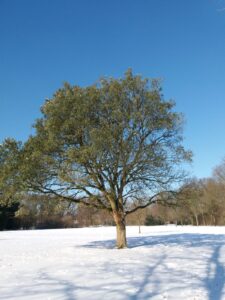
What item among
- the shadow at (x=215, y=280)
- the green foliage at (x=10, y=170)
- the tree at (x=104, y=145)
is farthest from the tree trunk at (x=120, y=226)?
the shadow at (x=215, y=280)

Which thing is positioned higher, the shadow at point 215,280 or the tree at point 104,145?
the tree at point 104,145

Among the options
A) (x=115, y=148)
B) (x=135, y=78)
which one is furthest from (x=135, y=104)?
(x=115, y=148)

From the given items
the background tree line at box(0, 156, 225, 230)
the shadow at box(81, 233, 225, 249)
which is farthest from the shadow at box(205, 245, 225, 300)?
the shadow at box(81, 233, 225, 249)

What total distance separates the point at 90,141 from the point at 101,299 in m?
11.3

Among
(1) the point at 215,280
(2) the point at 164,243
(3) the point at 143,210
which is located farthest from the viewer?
(3) the point at 143,210

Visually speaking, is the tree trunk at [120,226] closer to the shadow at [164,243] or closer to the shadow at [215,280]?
the shadow at [164,243]

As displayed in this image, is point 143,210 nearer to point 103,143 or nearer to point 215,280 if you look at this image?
point 103,143

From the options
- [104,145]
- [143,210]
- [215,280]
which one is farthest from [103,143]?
[143,210]

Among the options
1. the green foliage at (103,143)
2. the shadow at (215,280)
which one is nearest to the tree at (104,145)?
the green foliage at (103,143)

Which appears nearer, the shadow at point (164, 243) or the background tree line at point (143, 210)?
the background tree line at point (143, 210)

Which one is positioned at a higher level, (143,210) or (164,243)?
(143,210)

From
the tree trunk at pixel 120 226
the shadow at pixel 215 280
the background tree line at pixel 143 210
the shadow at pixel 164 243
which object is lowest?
the shadow at pixel 215 280

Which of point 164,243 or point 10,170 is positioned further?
point 164,243

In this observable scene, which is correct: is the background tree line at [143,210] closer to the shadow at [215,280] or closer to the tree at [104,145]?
the tree at [104,145]
